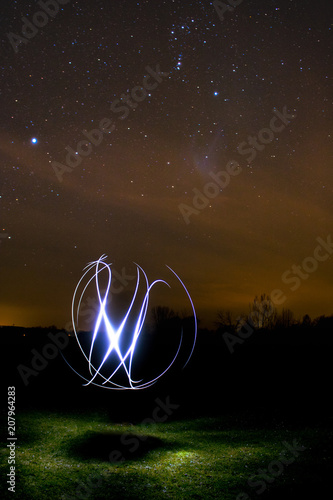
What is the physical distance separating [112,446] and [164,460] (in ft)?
8.13

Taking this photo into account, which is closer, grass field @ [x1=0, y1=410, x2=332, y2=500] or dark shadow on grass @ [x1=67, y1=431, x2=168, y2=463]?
grass field @ [x1=0, y1=410, x2=332, y2=500]

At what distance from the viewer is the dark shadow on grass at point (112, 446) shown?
535 inches

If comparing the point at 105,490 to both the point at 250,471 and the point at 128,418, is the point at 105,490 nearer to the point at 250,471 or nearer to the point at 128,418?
the point at 250,471

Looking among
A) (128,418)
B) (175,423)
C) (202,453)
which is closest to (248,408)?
(175,423)

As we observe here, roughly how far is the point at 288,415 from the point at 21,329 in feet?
70.8

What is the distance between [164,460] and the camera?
13227 mm

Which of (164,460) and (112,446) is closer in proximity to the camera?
(164,460)

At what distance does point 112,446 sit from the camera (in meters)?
14.8

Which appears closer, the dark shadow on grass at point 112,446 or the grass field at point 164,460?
the grass field at point 164,460

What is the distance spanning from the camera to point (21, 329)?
1267 inches

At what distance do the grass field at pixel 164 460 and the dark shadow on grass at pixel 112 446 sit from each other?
0.11ft

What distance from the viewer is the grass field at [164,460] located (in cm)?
1038

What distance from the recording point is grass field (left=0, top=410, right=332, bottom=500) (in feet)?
34.0

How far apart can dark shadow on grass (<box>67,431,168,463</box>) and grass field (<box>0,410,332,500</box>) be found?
0.03 metres
